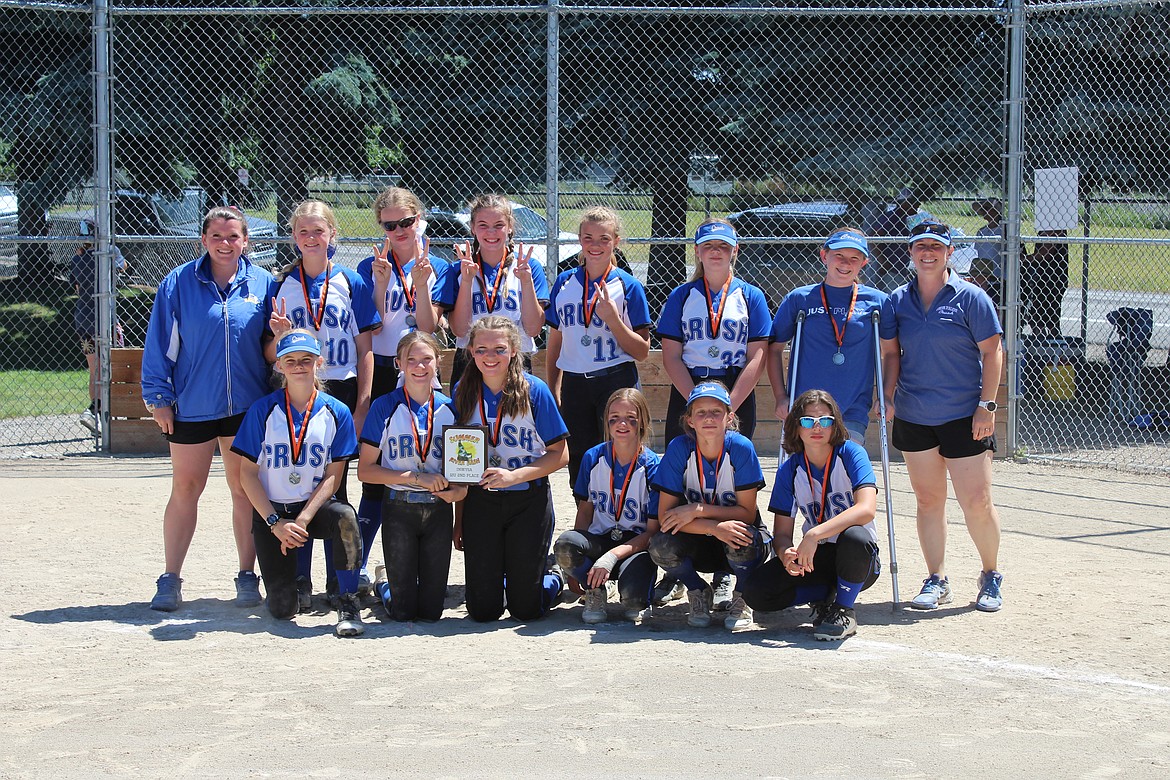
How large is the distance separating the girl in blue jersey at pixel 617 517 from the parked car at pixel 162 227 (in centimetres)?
971

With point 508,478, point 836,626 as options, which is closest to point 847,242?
point 836,626

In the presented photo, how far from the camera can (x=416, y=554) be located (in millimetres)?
Answer: 5746

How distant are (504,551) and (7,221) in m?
15.6

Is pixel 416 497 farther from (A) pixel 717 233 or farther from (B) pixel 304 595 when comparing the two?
(A) pixel 717 233

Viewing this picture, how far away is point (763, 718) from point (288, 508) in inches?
98.5

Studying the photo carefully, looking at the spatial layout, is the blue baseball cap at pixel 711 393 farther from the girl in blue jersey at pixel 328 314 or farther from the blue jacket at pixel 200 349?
the blue jacket at pixel 200 349

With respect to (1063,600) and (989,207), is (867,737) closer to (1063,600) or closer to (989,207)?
(1063,600)

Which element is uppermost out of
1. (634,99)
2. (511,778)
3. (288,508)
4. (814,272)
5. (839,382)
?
(634,99)

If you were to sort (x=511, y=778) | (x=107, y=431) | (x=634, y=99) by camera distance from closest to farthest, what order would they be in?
(x=511, y=778), (x=107, y=431), (x=634, y=99)

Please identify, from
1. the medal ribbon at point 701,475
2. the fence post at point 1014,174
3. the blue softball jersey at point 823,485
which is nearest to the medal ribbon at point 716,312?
the medal ribbon at point 701,475

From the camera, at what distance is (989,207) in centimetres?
1098

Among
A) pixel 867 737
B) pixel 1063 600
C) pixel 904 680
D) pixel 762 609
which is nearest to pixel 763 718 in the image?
pixel 867 737

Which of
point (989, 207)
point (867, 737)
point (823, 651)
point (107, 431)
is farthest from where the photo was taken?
point (989, 207)

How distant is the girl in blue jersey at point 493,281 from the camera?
6254mm
